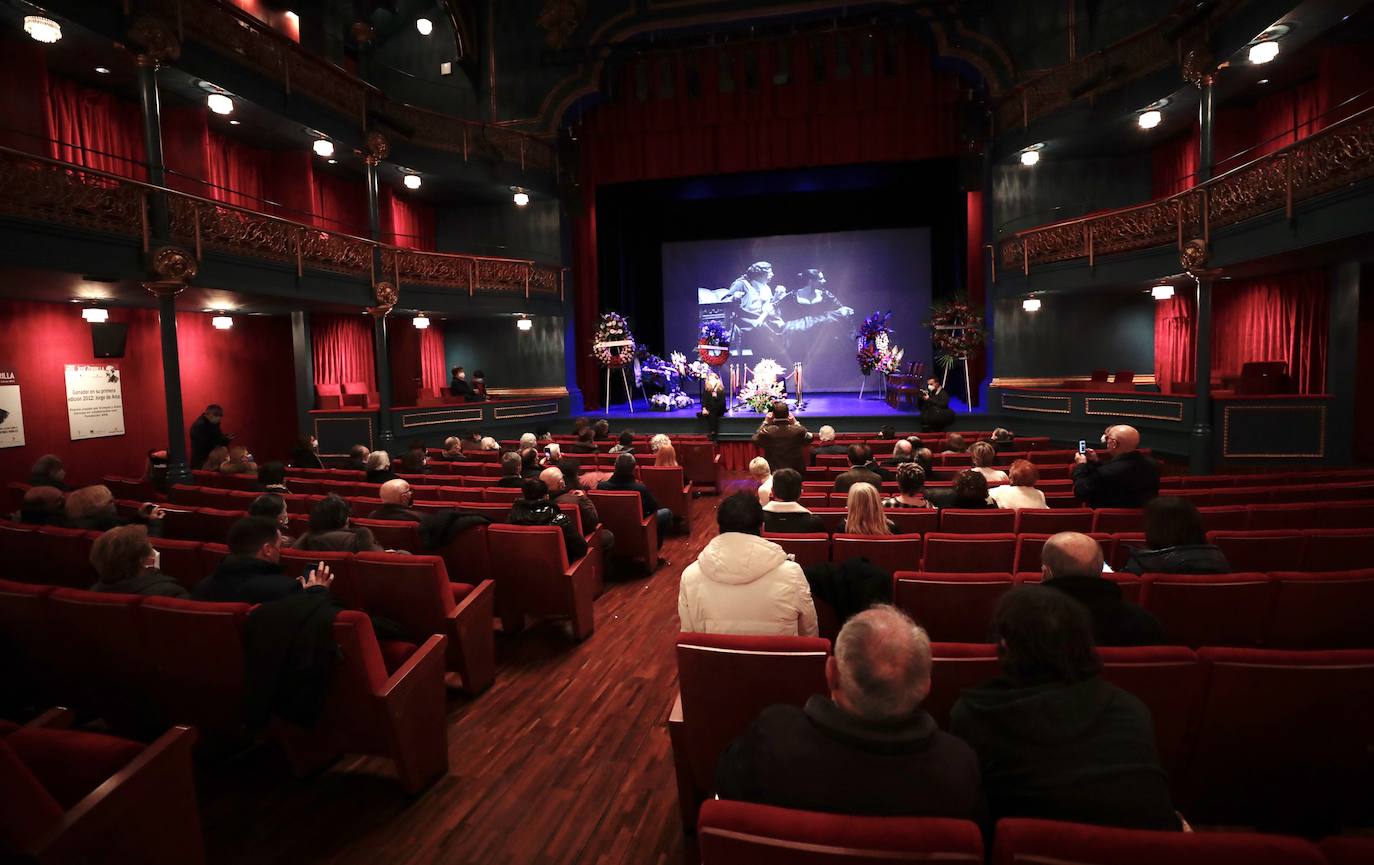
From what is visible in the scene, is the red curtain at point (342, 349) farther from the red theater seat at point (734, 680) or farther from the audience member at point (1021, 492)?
the red theater seat at point (734, 680)

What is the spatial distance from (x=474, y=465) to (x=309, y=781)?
16.6 ft

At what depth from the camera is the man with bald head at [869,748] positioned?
143 cm

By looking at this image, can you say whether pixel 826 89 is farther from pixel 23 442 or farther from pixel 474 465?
pixel 23 442

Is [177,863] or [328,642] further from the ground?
[328,642]

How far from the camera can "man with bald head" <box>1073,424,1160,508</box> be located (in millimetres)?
4770

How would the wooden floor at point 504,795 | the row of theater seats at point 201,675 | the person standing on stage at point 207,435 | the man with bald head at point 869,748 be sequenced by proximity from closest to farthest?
1. the man with bald head at point 869,748
2. the wooden floor at point 504,795
3. the row of theater seats at point 201,675
4. the person standing on stage at point 207,435

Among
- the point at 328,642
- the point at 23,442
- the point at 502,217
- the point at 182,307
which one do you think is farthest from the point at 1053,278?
the point at 23,442

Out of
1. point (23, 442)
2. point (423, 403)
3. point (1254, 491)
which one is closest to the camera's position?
point (1254, 491)

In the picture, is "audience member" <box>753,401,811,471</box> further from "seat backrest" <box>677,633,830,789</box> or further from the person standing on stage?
the person standing on stage

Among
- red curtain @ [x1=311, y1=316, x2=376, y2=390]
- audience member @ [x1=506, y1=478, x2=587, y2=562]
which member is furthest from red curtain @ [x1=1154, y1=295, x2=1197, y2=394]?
red curtain @ [x1=311, y1=316, x2=376, y2=390]

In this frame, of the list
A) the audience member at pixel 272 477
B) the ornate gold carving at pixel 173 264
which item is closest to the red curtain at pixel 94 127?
the ornate gold carving at pixel 173 264

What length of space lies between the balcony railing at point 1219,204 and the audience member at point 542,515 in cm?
755

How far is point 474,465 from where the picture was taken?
7.95 meters

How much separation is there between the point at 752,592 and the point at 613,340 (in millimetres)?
13236
